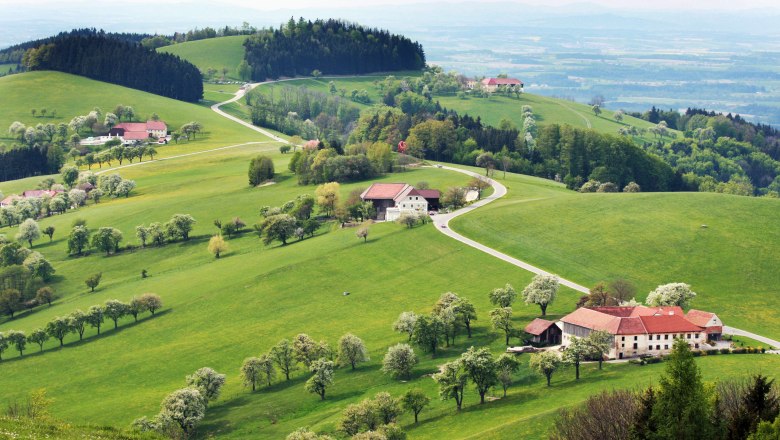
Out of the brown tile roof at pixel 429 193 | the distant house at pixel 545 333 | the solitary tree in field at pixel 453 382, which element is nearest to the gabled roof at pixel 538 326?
the distant house at pixel 545 333

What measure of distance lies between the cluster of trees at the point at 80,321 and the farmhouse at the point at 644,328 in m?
51.9

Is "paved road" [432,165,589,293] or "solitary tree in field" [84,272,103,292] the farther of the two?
"solitary tree in field" [84,272,103,292]

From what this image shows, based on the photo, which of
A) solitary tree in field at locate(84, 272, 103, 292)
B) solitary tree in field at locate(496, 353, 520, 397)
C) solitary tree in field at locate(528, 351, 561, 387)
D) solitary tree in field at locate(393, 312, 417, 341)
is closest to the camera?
solitary tree in field at locate(528, 351, 561, 387)

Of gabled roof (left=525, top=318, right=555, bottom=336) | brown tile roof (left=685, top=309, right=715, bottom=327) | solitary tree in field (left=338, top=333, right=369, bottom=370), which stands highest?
brown tile roof (left=685, top=309, right=715, bottom=327)

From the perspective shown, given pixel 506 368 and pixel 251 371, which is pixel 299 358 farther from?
pixel 506 368

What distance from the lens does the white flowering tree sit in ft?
321

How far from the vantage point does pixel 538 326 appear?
9388 cm

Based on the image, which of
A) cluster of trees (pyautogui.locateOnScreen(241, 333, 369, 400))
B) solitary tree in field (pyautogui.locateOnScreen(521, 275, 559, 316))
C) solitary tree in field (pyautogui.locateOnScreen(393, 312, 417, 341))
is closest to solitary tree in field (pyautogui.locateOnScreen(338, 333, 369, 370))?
cluster of trees (pyautogui.locateOnScreen(241, 333, 369, 400))

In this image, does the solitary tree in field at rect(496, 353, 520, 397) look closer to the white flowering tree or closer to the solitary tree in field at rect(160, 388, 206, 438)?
the white flowering tree

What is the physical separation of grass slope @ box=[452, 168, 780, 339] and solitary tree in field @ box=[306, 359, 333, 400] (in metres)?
35.3

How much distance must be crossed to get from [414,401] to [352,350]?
15573 mm

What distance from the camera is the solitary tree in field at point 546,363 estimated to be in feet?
269

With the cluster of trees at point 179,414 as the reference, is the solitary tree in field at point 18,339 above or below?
below

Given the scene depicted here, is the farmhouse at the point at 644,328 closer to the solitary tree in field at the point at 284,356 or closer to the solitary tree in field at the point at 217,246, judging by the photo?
the solitary tree in field at the point at 284,356
